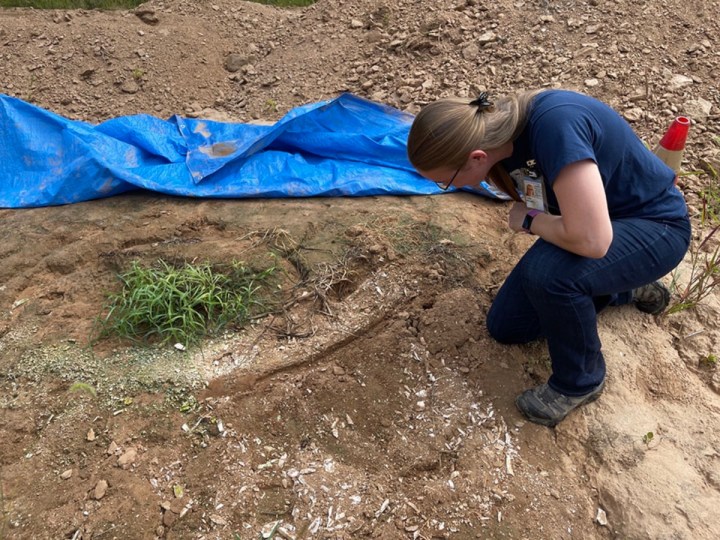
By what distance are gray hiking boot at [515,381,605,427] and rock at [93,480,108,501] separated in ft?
4.50

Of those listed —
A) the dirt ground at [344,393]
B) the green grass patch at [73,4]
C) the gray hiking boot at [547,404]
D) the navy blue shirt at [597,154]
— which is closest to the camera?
the navy blue shirt at [597,154]

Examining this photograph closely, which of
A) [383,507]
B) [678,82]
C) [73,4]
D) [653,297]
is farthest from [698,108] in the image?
[73,4]

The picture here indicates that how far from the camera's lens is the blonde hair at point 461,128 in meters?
1.47

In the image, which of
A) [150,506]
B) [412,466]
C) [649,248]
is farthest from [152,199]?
[649,248]

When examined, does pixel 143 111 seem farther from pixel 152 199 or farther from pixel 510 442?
pixel 510 442

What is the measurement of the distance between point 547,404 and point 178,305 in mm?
1428

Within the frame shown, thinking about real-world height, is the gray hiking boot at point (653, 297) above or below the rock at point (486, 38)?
below

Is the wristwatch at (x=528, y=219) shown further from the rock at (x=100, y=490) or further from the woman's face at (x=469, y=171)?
Result: the rock at (x=100, y=490)

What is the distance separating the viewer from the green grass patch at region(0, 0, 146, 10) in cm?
529

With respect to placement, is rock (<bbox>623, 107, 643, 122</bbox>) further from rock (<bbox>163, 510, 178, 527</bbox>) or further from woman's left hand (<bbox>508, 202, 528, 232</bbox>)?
rock (<bbox>163, 510, 178, 527</bbox>)

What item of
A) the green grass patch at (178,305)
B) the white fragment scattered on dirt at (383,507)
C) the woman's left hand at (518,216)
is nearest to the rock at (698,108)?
the woman's left hand at (518,216)

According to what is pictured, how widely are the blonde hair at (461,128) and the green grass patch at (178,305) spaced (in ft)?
3.50

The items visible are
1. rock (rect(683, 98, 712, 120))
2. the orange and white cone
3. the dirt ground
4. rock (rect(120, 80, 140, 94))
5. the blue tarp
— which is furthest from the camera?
rock (rect(120, 80, 140, 94))

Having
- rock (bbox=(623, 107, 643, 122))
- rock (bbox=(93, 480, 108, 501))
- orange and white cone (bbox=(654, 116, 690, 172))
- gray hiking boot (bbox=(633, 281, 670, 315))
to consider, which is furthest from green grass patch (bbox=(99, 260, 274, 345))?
rock (bbox=(623, 107, 643, 122))
